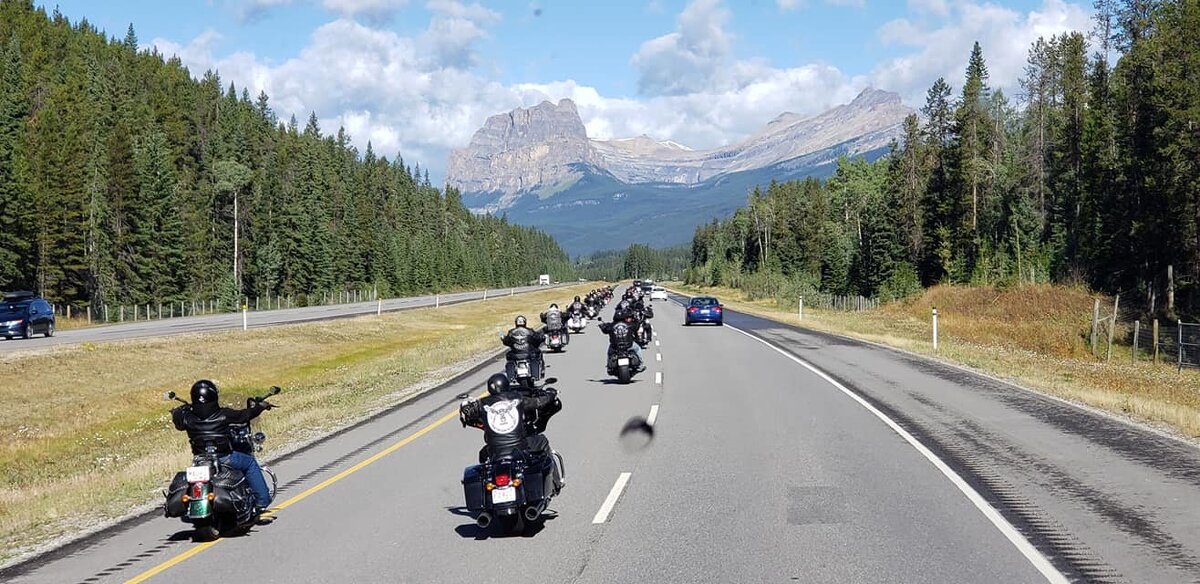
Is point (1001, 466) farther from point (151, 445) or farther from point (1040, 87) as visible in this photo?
point (1040, 87)

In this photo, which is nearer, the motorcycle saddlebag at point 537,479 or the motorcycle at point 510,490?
the motorcycle at point 510,490

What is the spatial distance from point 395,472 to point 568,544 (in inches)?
169

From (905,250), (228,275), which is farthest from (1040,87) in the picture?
(228,275)

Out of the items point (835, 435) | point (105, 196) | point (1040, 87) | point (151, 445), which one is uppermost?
point (1040, 87)

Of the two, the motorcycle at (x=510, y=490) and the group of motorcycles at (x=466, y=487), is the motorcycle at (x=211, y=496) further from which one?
the motorcycle at (x=510, y=490)

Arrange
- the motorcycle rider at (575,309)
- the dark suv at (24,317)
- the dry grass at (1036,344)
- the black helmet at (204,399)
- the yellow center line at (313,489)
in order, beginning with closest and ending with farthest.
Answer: the yellow center line at (313,489), the black helmet at (204,399), the dry grass at (1036,344), the dark suv at (24,317), the motorcycle rider at (575,309)

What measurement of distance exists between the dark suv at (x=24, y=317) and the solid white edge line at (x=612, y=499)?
3560 cm

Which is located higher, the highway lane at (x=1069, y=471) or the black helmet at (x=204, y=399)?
the black helmet at (x=204, y=399)

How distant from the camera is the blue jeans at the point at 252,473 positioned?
869 cm

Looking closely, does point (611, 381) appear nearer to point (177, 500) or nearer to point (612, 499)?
point (612, 499)

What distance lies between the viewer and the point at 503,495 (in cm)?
808

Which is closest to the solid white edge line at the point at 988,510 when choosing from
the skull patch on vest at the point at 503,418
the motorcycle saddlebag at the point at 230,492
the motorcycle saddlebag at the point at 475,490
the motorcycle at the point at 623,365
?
the skull patch on vest at the point at 503,418

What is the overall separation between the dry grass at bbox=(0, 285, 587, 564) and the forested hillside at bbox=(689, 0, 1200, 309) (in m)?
37.1

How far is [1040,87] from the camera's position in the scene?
8388 cm
